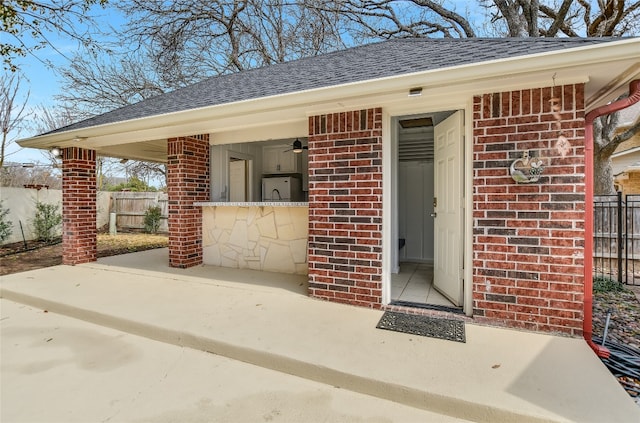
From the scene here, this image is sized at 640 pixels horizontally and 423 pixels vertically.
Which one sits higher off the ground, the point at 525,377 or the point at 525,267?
the point at 525,267

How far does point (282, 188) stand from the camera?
7.44 meters

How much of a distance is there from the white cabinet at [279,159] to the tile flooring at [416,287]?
357 centimetres

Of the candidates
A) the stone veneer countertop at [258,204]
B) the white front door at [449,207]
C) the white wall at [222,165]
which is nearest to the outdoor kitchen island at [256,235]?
the stone veneer countertop at [258,204]

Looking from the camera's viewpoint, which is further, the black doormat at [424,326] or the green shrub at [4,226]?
the green shrub at [4,226]

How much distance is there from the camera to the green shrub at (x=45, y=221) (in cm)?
960

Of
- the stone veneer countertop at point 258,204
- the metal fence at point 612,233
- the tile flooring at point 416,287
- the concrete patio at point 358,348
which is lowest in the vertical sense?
the concrete patio at point 358,348

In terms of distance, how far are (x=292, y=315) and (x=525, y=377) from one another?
2205 millimetres

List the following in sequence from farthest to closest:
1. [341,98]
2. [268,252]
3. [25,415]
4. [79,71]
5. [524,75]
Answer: [79,71] < [268,252] < [341,98] < [524,75] < [25,415]

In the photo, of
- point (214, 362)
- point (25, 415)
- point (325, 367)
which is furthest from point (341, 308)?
point (25, 415)

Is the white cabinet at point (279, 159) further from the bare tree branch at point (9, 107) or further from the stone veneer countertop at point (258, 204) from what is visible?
the bare tree branch at point (9, 107)

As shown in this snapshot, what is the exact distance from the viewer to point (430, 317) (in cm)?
346

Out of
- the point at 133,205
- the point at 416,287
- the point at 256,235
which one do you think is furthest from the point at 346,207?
the point at 133,205

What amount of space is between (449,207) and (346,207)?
126cm

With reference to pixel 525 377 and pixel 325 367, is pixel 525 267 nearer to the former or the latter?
pixel 525 377
